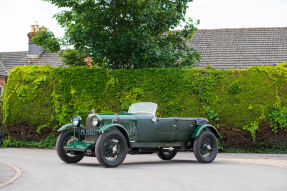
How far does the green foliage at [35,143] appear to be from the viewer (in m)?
15.3

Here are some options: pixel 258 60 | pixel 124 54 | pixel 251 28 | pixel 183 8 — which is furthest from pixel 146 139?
pixel 251 28

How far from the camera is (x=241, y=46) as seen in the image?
24.7 meters

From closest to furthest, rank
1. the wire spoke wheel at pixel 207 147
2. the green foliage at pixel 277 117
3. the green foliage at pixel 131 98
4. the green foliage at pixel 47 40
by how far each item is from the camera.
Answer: the wire spoke wheel at pixel 207 147 → the green foliage at pixel 277 117 → the green foliage at pixel 131 98 → the green foliage at pixel 47 40

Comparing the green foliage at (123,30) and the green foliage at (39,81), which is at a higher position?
the green foliage at (123,30)

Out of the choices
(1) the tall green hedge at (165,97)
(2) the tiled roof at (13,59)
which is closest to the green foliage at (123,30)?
(1) the tall green hedge at (165,97)

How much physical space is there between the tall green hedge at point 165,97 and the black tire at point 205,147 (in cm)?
409

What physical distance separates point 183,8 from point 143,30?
2890 mm

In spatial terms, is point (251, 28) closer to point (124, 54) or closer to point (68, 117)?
point (124, 54)

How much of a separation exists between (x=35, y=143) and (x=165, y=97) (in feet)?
18.7

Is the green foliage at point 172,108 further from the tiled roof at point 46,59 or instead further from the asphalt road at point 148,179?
the tiled roof at point 46,59

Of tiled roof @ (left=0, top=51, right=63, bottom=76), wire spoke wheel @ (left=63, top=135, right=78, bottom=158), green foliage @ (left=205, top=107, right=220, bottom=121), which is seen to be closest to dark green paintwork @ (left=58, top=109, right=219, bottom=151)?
wire spoke wheel @ (left=63, top=135, right=78, bottom=158)

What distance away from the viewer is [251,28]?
26750 millimetres

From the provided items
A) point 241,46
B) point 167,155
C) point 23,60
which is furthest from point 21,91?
point 23,60

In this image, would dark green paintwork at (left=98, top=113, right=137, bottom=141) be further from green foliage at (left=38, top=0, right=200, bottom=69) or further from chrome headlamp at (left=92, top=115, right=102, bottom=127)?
green foliage at (left=38, top=0, right=200, bottom=69)
